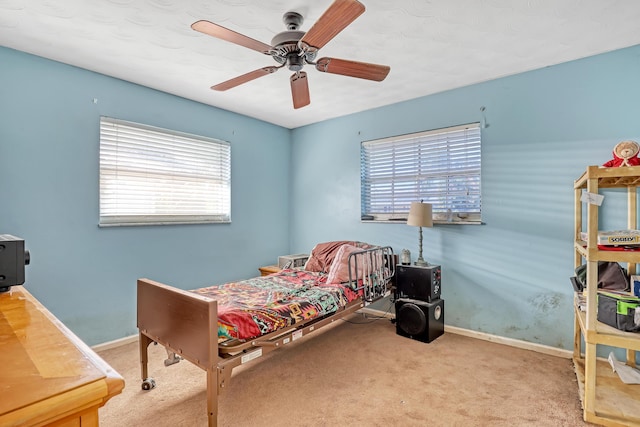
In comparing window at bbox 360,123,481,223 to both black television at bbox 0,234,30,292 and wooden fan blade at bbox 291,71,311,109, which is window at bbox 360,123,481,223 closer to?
wooden fan blade at bbox 291,71,311,109

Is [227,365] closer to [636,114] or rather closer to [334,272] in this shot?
[334,272]

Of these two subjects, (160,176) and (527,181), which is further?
(160,176)

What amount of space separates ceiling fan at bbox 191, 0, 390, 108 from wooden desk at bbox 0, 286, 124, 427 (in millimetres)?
1490

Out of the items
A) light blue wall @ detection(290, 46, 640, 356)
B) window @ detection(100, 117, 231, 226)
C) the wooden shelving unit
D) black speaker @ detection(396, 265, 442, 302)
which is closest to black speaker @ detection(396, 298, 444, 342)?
black speaker @ detection(396, 265, 442, 302)

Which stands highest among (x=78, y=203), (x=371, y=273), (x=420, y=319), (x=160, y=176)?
(x=160, y=176)

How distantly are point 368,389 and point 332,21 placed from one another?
2.29 meters

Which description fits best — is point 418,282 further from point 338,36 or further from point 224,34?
point 224,34

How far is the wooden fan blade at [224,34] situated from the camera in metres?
1.63

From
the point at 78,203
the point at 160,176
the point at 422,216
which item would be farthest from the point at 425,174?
the point at 78,203

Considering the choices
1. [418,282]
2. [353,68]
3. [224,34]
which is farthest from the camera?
[418,282]

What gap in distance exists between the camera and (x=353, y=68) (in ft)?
6.75

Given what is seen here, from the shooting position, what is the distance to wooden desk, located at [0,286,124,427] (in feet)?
1.83

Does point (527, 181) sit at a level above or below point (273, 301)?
above

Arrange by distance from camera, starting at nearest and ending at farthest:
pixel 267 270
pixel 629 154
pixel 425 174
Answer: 1. pixel 629 154
2. pixel 425 174
3. pixel 267 270
